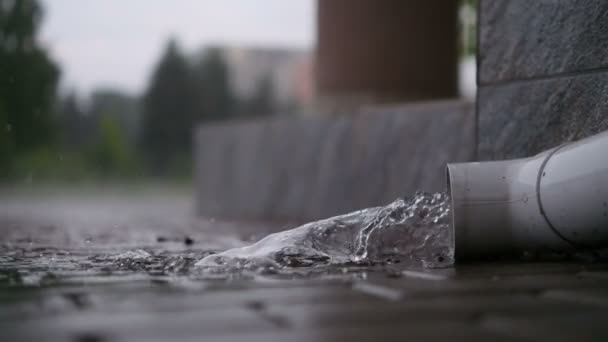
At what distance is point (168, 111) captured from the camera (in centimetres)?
3878

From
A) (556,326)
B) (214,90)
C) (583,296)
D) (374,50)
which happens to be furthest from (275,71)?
(556,326)

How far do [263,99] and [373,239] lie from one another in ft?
115

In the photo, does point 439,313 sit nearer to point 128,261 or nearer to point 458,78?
point 128,261

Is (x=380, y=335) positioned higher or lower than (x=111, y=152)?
lower

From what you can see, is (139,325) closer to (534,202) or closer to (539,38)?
(534,202)

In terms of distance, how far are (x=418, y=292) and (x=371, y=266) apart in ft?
2.99

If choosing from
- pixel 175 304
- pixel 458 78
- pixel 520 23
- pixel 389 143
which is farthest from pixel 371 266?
pixel 458 78

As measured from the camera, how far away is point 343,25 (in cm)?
1226

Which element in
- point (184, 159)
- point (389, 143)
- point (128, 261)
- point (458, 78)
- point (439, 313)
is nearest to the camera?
point (439, 313)

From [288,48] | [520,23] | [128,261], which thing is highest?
[288,48]

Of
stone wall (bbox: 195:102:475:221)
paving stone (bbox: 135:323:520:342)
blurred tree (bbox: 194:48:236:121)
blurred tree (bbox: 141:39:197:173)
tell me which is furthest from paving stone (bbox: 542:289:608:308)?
blurred tree (bbox: 194:48:236:121)

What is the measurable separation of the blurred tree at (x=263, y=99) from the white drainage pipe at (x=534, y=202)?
1335 inches

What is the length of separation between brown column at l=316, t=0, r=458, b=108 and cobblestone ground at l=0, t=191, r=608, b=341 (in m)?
8.48

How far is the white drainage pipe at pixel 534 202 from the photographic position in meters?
3.63
